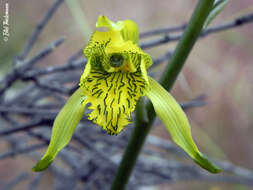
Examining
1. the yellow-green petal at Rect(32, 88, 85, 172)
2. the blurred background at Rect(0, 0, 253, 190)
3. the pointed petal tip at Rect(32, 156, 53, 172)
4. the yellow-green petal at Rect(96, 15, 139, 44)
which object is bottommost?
the pointed petal tip at Rect(32, 156, 53, 172)

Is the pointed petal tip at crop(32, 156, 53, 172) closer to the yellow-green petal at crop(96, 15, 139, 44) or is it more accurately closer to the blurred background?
the yellow-green petal at crop(96, 15, 139, 44)

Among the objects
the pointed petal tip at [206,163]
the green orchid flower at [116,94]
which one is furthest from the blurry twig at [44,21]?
the pointed petal tip at [206,163]

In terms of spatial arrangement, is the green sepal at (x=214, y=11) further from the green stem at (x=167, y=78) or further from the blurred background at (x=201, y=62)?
the blurred background at (x=201, y=62)

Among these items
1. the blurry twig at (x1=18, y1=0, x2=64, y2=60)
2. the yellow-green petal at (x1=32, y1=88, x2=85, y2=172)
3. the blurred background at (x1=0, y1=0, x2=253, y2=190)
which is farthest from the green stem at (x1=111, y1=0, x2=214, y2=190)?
the blurred background at (x1=0, y1=0, x2=253, y2=190)

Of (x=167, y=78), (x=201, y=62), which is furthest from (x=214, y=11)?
(x=201, y=62)

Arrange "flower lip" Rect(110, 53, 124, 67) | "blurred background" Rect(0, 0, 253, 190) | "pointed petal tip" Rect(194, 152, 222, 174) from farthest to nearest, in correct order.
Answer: "blurred background" Rect(0, 0, 253, 190) < "flower lip" Rect(110, 53, 124, 67) < "pointed petal tip" Rect(194, 152, 222, 174)

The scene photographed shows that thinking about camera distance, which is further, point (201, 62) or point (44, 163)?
point (201, 62)

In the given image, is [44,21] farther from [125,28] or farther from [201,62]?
[201,62]
